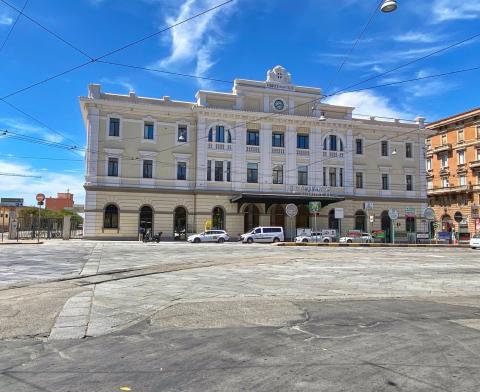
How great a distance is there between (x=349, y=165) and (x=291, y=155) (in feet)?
24.2

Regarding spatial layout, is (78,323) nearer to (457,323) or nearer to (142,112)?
(457,323)

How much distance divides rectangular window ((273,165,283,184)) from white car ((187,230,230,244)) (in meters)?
9.82

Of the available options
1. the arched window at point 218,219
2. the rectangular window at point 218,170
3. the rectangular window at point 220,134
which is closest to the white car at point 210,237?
the arched window at point 218,219

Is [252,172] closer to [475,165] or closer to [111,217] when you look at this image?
[111,217]

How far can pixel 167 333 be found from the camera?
6773mm

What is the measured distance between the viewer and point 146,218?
46.1 metres

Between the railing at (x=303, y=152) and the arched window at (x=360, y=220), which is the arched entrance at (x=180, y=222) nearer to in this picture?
the railing at (x=303, y=152)

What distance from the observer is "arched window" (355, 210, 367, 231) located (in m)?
53.3

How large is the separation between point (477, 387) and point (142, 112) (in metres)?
44.8

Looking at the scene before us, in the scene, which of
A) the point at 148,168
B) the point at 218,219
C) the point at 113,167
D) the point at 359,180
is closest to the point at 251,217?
the point at 218,219

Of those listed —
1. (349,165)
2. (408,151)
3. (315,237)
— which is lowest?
(315,237)

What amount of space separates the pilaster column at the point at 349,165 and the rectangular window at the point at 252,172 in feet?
35.4

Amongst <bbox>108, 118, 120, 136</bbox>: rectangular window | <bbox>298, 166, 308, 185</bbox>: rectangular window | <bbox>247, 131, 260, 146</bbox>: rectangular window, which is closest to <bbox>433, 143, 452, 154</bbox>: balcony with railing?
<bbox>298, 166, 308, 185</bbox>: rectangular window

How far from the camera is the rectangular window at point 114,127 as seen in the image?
A: 45406 millimetres
